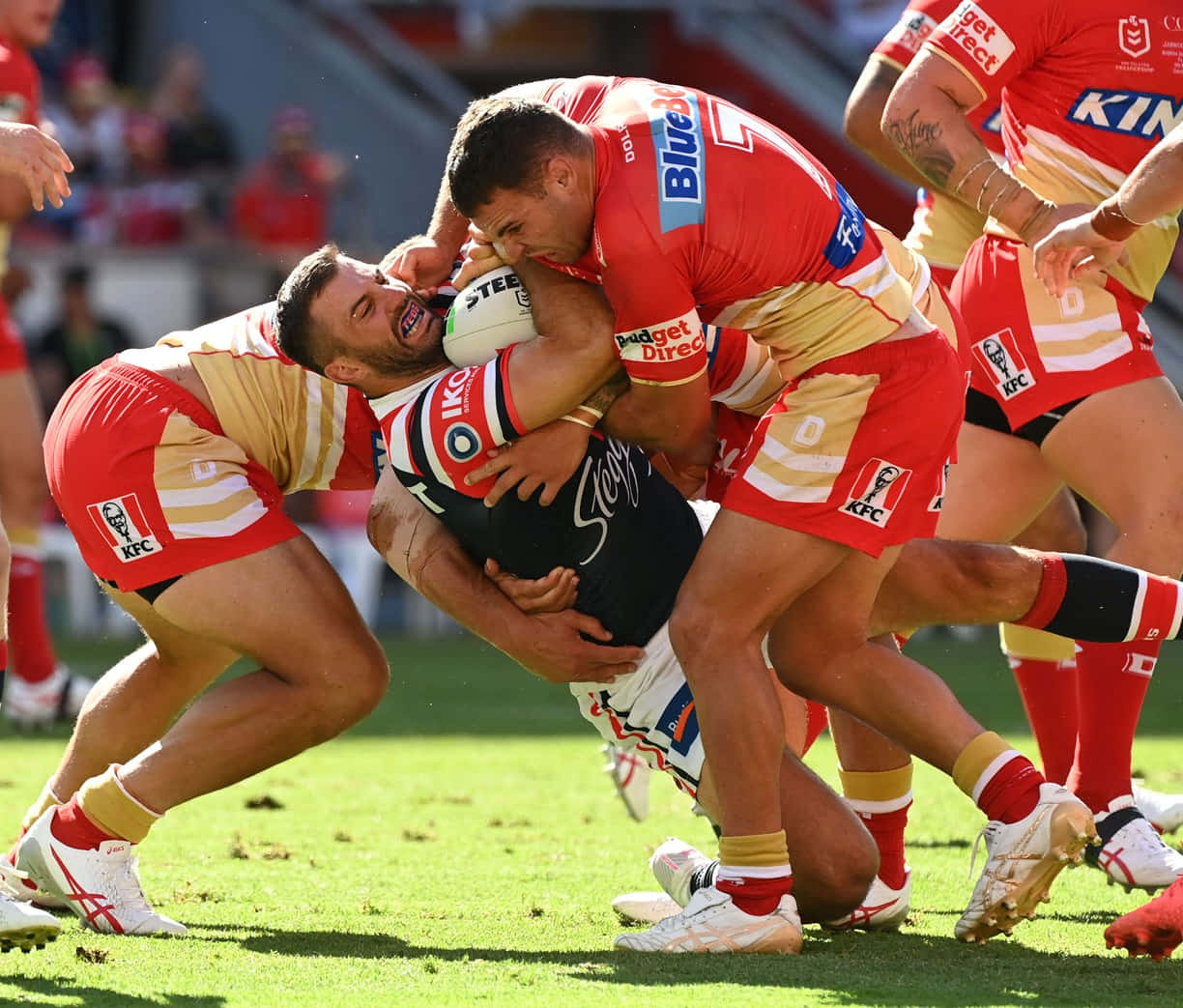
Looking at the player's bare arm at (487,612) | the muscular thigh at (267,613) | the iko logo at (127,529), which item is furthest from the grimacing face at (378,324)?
the iko logo at (127,529)

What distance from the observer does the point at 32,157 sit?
467 centimetres

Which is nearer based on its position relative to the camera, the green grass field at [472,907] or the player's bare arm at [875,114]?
the green grass field at [472,907]

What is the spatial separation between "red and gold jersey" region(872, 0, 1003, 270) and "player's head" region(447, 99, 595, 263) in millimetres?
2032

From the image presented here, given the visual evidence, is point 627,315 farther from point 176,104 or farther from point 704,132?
point 176,104

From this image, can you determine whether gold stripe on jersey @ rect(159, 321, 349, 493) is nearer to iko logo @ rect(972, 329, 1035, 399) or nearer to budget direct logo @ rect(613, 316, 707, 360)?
budget direct logo @ rect(613, 316, 707, 360)

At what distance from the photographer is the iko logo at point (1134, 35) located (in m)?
5.45

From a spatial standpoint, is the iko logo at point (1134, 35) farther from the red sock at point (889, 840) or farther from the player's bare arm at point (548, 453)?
the red sock at point (889, 840)

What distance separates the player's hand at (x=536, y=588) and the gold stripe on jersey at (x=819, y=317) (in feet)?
2.39

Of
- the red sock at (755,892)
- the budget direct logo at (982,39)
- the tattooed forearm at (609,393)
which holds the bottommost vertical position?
the red sock at (755,892)

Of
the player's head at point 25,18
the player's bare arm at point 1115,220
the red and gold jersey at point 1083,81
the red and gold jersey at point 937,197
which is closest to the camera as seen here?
the player's bare arm at point 1115,220

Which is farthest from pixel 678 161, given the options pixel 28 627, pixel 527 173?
pixel 28 627

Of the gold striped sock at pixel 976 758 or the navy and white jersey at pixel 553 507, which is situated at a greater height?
the navy and white jersey at pixel 553 507

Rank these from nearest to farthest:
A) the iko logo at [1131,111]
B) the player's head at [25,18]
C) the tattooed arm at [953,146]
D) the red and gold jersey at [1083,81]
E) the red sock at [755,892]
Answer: the red sock at [755,892] < the tattooed arm at [953,146] < the red and gold jersey at [1083,81] < the iko logo at [1131,111] < the player's head at [25,18]

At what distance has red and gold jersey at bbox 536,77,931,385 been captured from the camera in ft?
14.1
